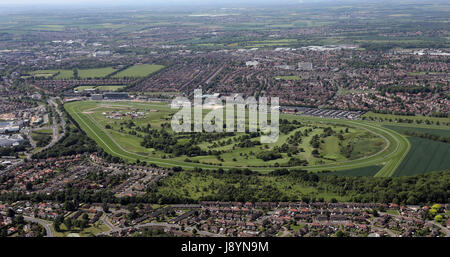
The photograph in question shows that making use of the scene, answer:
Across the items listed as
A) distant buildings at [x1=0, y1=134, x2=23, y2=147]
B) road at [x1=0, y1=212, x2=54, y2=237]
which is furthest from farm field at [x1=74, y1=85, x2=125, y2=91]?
road at [x1=0, y1=212, x2=54, y2=237]

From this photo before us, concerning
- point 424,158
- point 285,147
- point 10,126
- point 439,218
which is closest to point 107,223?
point 285,147

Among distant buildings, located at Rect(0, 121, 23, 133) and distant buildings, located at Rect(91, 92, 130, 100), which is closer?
distant buildings, located at Rect(0, 121, 23, 133)

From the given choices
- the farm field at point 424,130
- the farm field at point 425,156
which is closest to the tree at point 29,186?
the farm field at point 425,156

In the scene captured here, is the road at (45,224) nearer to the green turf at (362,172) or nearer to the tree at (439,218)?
the green turf at (362,172)

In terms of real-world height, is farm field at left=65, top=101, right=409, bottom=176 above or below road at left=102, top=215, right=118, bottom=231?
above

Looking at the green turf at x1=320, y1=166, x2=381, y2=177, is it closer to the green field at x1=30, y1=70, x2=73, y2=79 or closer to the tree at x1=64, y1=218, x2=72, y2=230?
the tree at x1=64, y1=218, x2=72, y2=230
